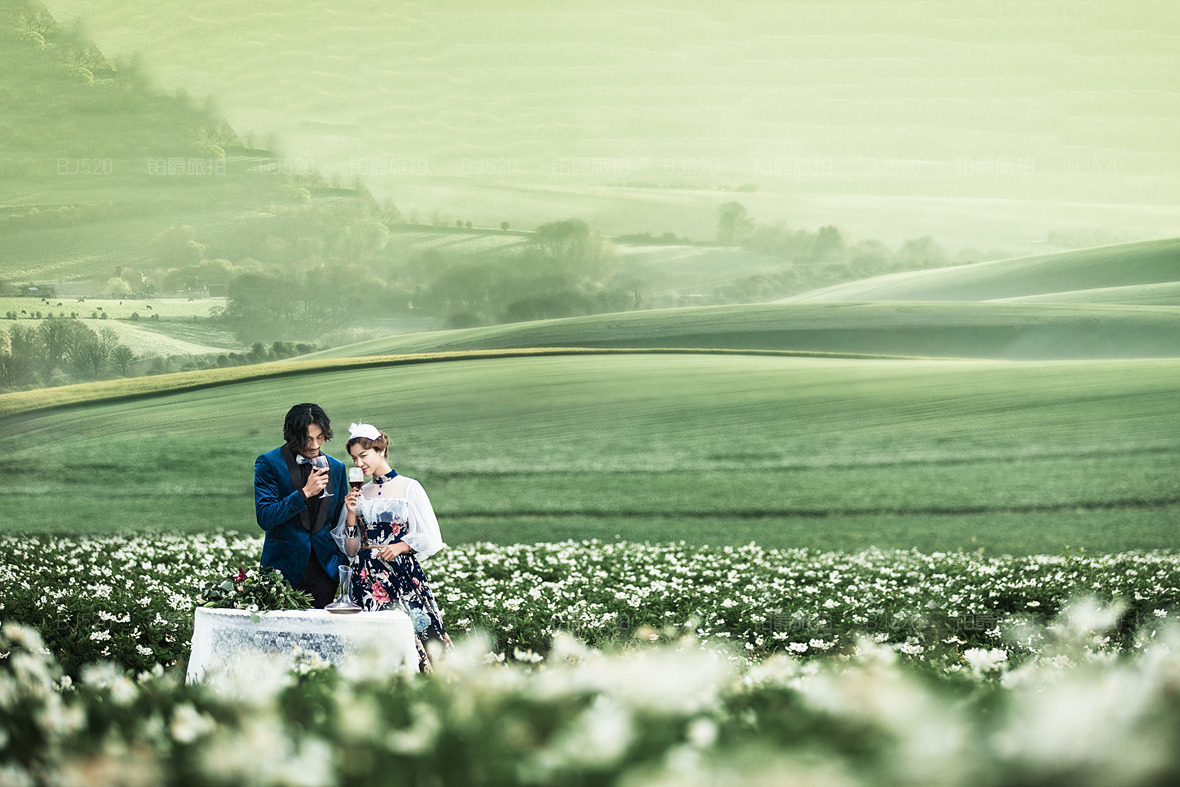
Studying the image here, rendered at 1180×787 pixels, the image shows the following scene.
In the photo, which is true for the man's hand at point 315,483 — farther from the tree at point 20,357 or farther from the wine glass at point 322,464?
the tree at point 20,357

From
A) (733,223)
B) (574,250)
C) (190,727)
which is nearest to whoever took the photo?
(190,727)

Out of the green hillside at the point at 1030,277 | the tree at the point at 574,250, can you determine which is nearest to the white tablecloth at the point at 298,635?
the tree at the point at 574,250

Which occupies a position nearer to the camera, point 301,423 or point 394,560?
point 301,423

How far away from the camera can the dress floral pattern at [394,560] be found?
5.76 metres

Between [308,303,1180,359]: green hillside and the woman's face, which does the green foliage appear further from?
[308,303,1180,359]: green hillside

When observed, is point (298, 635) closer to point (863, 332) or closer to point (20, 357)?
point (20, 357)

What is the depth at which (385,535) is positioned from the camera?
5.78 meters

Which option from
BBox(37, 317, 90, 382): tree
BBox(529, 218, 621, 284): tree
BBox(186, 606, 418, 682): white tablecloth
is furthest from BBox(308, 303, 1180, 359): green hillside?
BBox(186, 606, 418, 682): white tablecloth

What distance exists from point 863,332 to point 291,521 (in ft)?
68.4

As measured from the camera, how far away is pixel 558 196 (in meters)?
23.6

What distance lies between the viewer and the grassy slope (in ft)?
55.8

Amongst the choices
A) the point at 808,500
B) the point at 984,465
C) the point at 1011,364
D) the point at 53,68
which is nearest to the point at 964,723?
the point at 808,500

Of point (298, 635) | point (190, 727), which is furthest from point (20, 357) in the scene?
point (190, 727)

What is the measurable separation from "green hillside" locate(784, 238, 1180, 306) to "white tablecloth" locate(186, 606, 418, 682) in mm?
21044
